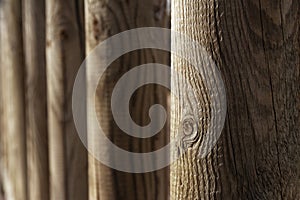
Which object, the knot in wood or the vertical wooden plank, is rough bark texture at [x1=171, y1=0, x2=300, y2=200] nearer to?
the knot in wood

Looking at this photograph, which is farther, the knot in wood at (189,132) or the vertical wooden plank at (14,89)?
the vertical wooden plank at (14,89)

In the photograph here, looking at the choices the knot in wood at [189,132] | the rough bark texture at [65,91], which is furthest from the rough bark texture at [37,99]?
the knot in wood at [189,132]

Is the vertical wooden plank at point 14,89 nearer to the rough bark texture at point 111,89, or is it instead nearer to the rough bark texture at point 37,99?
the rough bark texture at point 37,99

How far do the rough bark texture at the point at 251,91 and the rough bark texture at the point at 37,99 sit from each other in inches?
56.8

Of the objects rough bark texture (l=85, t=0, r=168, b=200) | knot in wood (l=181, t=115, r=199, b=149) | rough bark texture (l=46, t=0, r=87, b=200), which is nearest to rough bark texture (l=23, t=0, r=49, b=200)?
rough bark texture (l=46, t=0, r=87, b=200)

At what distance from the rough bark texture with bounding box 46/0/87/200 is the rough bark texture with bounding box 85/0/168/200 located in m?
0.40

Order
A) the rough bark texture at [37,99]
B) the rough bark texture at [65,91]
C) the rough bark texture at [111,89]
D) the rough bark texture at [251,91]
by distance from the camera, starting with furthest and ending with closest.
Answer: the rough bark texture at [37,99]
the rough bark texture at [65,91]
the rough bark texture at [111,89]
the rough bark texture at [251,91]

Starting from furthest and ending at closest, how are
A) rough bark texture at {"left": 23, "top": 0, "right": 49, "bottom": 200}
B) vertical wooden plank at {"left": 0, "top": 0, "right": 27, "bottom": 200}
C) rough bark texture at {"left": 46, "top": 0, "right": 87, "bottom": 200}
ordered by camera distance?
1. vertical wooden plank at {"left": 0, "top": 0, "right": 27, "bottom": 200}
2. rough bark texture at {"left": 23, "top": 0, "right": 49, "bottom": 200}
3. rough bark texture at {"left": 46, "top": 0, "right": 87, "bottom": 200}

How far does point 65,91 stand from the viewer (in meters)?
1.99

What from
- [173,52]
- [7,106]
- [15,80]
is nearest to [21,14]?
[15,80]

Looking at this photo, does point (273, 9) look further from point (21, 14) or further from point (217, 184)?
point (21, 14)

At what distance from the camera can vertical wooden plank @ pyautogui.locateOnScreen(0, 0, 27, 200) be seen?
260 centimetres

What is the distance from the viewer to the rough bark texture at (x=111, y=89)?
57.2 inches

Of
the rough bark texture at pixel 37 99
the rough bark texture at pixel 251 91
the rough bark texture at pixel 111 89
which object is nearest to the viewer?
the rough bark texture at pixel 251 91
